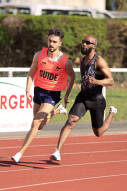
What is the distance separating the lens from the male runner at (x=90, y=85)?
712cm

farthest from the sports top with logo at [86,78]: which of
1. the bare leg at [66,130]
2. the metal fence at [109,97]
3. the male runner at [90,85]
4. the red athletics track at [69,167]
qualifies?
the metal fence at [109,97]

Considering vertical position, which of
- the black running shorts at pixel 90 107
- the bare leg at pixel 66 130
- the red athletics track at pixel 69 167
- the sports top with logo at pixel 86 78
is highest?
the sports top with logo at pixel 86 78

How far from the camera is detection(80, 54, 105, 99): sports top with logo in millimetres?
7199

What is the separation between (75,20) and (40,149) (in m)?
10.7

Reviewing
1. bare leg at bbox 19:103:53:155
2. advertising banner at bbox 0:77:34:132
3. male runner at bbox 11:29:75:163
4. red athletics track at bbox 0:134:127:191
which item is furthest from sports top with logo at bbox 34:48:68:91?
advertising banner at bbox 0:77:34:132

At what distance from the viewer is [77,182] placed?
626cm

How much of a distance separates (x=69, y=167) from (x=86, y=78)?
1.51 m

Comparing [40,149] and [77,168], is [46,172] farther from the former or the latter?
[40,149]

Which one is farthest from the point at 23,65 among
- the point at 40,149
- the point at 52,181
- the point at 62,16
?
the point at 52,181

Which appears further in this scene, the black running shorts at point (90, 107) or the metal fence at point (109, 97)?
the metal fence at point (109, 97)

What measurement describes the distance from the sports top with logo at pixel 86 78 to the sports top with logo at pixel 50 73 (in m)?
0.37

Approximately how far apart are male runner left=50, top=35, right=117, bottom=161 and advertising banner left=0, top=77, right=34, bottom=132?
3491mm

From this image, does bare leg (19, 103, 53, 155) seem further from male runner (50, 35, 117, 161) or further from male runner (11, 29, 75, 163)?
male runner (50, 35, 117, 161)

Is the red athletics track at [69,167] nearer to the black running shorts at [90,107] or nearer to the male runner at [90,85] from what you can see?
the male runner at [90,85]
